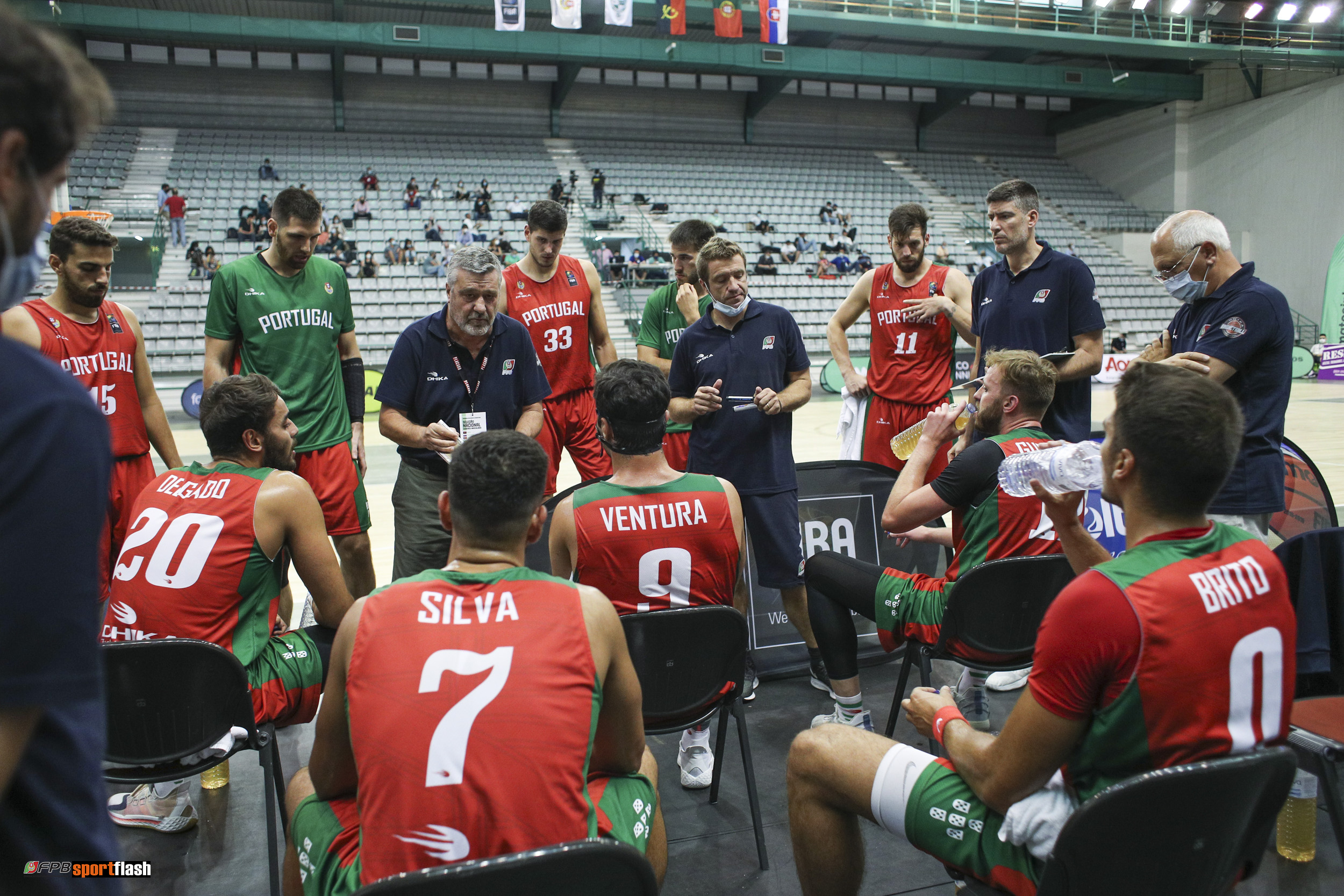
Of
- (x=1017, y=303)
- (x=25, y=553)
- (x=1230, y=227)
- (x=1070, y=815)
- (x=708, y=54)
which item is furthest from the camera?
(x=1230, y=227)

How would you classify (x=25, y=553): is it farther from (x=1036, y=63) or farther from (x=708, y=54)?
(x=1036, y=63)

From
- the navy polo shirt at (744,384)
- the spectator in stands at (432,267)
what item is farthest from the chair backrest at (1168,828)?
the spectator in stands at (432,267)

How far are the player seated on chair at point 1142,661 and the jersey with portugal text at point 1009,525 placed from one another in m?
1.12

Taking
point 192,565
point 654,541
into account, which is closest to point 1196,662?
point 654,541

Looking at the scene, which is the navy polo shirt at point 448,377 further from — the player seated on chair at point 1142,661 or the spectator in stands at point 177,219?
the spectator in stands at point 177,219

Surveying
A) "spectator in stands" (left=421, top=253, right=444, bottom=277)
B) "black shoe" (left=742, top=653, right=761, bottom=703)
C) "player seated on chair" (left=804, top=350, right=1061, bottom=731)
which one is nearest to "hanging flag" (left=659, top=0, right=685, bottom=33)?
"spectator in stands" (left=421, top=253, right=444, bottom=277)

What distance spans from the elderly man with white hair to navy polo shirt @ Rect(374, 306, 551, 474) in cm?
259

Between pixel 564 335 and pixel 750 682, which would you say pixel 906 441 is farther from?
pixel 564 335

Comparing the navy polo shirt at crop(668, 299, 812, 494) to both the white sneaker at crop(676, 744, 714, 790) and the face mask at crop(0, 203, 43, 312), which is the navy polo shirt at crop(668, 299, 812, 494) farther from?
the face mask at crop(0, 203, 43, 312)

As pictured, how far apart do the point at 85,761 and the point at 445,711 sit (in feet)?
2.01

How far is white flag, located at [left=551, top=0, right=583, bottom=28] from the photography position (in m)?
18.4

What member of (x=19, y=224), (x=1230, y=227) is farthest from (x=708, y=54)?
(x=19, y=224)

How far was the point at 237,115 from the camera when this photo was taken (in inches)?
918

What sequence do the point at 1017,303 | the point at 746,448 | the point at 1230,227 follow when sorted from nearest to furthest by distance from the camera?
the point at 746,448, the point at 1017,303, the point at 1230,227
